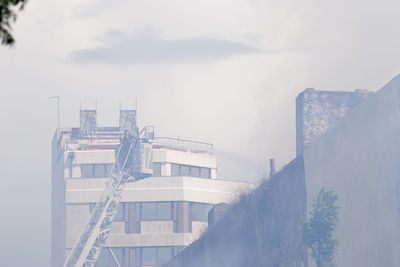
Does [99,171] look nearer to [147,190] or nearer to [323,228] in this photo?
[147,190]

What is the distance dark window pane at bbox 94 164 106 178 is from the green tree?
6641cm

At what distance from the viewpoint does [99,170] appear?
9519 centimetres

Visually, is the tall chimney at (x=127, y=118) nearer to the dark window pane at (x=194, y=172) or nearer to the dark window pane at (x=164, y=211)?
the dark window pane at (x=194, y=172)

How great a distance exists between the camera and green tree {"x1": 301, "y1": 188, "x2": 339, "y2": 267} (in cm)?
2867

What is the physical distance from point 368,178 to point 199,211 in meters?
66.8

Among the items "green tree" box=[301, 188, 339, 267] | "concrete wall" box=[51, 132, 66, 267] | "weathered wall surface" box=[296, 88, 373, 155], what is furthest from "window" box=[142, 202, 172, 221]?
"green tree" box=[301, 188, 339, 267]

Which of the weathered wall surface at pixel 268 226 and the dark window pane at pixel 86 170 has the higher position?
the dark window pane at pixel 86 170

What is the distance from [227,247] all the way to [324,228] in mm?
22960

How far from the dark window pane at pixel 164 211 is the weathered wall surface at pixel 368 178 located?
59808mm

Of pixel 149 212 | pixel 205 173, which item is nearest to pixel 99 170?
pixel 149 212

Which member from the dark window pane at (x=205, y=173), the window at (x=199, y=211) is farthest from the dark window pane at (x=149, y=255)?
the dark window pane at (x=205, y=173)

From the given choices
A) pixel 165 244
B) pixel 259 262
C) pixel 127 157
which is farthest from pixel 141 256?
pixel 259 262

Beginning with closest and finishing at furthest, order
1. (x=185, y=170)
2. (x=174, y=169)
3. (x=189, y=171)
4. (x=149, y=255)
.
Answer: (x=149, y=255) → (x=174, y=169) → (x=185, y=170) → (x=189, y=171)

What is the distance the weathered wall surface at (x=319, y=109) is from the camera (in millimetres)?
42344
